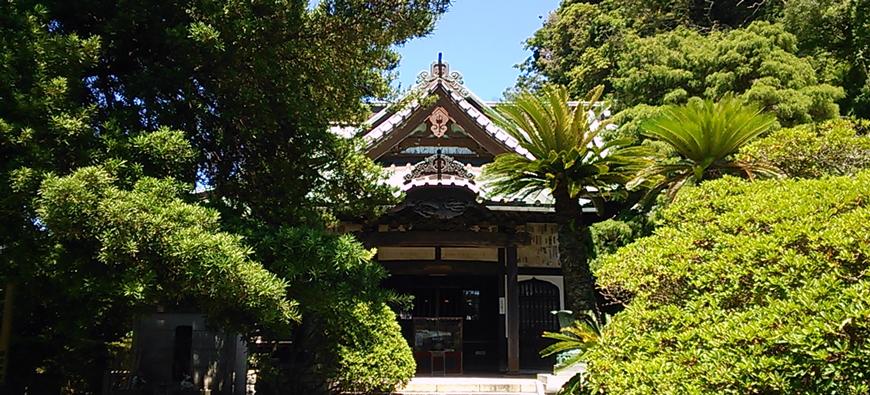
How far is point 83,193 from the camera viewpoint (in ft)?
15.0

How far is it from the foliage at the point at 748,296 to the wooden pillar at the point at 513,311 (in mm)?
7190

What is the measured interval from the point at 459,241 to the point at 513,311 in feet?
5.84

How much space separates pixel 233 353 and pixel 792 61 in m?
11.6

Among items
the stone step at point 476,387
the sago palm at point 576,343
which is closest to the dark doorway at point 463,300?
the stone step at point 476,387

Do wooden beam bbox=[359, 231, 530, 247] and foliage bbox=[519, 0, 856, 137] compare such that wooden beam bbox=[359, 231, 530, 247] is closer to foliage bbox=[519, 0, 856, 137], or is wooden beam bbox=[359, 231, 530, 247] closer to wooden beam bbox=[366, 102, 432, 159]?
wooden beam bbox=[366, 102, 432, 159]

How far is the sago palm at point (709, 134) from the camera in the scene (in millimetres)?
8352

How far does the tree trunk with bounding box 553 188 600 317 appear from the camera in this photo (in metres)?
8.13

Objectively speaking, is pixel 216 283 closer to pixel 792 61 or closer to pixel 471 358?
pixel 471 358

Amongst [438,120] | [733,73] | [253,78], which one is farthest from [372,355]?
[733,73]

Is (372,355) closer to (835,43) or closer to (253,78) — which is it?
(253,78)

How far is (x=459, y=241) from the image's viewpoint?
12.8m

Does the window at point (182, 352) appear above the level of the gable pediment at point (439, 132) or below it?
below

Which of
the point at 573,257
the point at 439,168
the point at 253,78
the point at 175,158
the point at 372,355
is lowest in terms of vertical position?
the point at 372,355

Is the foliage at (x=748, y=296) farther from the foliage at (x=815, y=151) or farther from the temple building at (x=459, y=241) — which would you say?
the temple building at (x=459, y=241)
